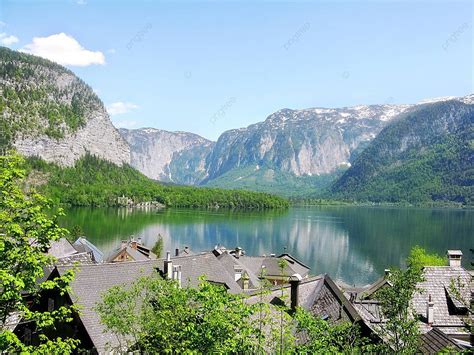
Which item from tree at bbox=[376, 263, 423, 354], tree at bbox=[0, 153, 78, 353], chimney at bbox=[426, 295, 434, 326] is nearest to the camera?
tree at bbox=[0, 153, 78, 353]

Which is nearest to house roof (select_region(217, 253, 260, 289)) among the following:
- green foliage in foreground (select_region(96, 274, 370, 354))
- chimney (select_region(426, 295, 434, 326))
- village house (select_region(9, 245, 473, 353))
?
village house (select_region(9, 245, 473, 353))

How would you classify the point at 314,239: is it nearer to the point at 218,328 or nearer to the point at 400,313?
the point at 400,313

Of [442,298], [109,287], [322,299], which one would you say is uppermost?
[109,287]

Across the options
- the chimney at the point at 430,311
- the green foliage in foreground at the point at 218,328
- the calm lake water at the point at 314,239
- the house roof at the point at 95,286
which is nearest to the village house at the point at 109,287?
the house roof at the point at 95,286

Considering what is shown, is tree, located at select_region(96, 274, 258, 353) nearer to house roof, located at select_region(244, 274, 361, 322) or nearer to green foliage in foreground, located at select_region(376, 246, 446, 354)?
green foliage in foreground, located at select_region(376, 246, 446, 354)

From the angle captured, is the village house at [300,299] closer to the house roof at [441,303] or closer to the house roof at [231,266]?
the house roof at [441,303]

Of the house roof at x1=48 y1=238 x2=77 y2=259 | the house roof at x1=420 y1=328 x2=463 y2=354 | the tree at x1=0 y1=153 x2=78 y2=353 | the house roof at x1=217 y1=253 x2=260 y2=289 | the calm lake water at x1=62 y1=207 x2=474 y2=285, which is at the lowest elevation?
the calm lake water at x1=62 y1=207 x2=474 y2=285

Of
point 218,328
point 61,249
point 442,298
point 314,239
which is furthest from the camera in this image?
point 314,239

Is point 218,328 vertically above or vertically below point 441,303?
above

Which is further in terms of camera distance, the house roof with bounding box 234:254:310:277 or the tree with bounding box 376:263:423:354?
the house roof with bounding box 234:254:310:277

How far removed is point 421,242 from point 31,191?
105 meters

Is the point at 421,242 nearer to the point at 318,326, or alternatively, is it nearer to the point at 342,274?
the point at 342,274

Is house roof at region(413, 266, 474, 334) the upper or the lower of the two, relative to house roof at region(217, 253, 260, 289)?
upper

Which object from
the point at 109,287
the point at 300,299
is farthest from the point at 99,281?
the point at 300,299
